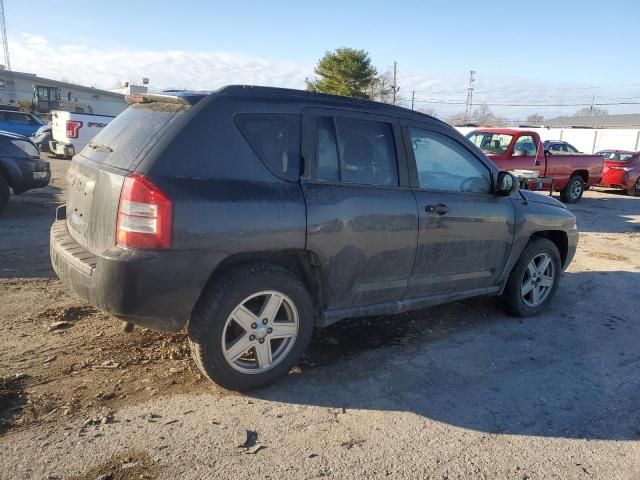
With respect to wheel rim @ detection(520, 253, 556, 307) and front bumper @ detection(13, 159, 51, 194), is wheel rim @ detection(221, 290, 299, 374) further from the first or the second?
front bumper @ detection(13, 159, 51, 194)

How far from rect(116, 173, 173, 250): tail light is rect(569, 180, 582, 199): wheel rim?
14.3 m

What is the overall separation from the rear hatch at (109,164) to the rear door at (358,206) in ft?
3.16

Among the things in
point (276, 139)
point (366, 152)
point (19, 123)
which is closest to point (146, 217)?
point (276, 139)

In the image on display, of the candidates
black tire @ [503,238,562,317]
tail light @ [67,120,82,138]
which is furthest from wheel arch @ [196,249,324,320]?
tail light @ [67,120,82,138]

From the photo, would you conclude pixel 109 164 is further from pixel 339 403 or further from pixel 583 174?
pixel 583 174

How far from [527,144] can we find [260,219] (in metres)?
11.2

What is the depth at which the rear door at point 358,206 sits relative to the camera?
3527mm

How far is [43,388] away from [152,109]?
1906mm

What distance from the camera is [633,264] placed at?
782 cm

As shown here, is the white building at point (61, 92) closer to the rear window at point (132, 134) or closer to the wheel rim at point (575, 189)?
the wheel rim at point (575, 189)

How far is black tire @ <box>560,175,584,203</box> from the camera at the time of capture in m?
14.7

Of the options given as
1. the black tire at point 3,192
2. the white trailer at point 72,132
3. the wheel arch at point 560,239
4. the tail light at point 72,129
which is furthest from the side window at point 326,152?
the tail light at point 72,129

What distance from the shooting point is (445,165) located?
4.36m

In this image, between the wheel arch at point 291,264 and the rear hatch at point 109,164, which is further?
the wheel arch at point 291,264
